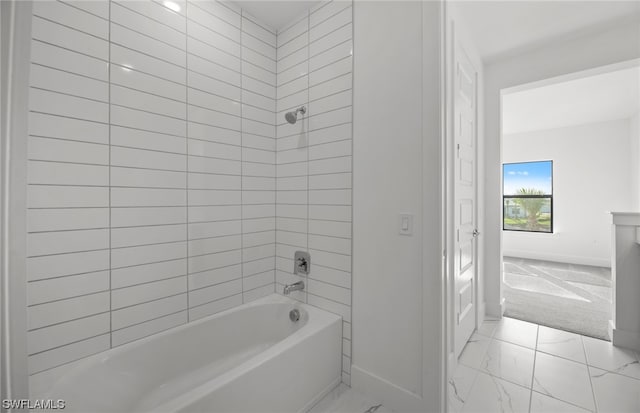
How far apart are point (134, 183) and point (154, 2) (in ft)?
3.39

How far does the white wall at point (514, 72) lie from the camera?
214cm

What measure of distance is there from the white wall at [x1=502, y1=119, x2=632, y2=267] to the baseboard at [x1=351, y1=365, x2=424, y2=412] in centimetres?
531

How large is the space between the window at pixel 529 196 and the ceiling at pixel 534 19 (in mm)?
3344

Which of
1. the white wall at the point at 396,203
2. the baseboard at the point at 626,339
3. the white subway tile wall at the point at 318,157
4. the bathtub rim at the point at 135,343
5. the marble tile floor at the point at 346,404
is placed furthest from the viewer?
the baseboard at the point at 626,339

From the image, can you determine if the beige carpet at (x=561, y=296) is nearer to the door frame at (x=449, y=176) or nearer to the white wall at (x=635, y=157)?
the white wall at (x=635, y=157)

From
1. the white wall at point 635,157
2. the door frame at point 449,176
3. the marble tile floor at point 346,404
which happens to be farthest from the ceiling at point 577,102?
the marble tile floor at point 346,404

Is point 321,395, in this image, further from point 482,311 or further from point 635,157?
point 635,157

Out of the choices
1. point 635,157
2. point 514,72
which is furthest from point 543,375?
point 635,157

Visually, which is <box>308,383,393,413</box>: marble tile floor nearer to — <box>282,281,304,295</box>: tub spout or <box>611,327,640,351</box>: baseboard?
<box>282,281,304,295</box>: tub spout

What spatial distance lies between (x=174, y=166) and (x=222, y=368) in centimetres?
130

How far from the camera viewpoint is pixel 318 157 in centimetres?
185

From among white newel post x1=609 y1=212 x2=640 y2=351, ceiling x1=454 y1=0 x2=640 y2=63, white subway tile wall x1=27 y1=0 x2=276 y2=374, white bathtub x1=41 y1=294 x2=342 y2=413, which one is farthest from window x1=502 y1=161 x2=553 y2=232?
white subway tile wall x1=27 y1=0 x2=276 y2=374

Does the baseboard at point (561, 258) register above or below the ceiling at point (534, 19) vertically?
below

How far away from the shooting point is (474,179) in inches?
94.0
